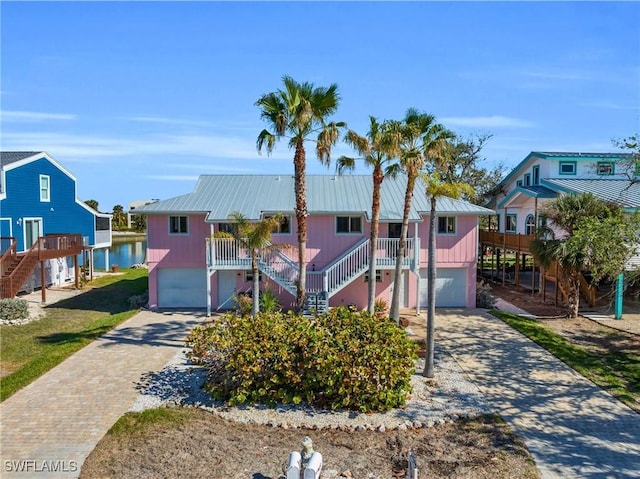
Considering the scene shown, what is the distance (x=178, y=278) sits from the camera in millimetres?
21766

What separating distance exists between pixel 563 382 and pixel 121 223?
3842 inches

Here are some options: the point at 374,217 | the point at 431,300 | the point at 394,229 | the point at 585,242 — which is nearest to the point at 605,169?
the point at 585,242

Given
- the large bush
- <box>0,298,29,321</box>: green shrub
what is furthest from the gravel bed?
<box>0,298,29,321</box>: green shrub

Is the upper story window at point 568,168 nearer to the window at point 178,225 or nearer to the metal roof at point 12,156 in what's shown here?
the window at point 178,225

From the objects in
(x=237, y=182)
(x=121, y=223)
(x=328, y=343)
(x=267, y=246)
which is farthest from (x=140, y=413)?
(x=121, y=223)

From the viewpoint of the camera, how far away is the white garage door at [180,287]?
21.8 m

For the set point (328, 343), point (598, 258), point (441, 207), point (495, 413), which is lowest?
point (495, 413)

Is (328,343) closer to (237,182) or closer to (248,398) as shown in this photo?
(248,398)

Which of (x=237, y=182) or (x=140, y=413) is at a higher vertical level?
(x=237, y=182)

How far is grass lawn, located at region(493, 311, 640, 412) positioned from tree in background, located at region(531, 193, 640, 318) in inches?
104

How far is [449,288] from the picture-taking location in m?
22.3

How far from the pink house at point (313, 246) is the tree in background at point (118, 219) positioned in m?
79.9

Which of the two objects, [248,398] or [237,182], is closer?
[248,398]

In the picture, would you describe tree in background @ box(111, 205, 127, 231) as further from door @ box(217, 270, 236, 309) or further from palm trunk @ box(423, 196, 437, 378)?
palm trunk @ box(423, 196, 437, 378)
